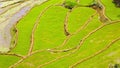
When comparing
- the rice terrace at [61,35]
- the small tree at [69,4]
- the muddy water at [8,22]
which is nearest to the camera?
the rice terrace at [61,35]

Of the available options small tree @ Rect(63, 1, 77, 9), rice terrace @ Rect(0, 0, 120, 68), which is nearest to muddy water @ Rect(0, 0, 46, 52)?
rice terrace @ Rect(0, 0, 120, 68)

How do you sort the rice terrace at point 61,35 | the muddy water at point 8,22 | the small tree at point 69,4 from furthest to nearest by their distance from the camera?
1. the small tree at point 69,4
2. the muddy water at point 8,22
3. the rice terrace at point 61,35

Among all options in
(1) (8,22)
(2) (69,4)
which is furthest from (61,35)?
(1) (8,22)

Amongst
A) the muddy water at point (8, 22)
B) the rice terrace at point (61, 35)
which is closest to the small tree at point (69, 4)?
the rice terrace at point (61, 35)

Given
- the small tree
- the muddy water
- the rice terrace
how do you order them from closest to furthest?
1. the rice terrace
2. the muddy water
3. the small tree

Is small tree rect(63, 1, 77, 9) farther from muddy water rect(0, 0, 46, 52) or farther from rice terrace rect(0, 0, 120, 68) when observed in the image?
muddy water rect(0, 0, 46, 52)

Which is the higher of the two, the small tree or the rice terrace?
the small tree

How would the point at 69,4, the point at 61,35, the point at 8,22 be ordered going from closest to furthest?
the point at 61,35 → the point at 8,22 → the point at 69,4

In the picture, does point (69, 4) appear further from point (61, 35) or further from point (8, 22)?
point (8, 22)

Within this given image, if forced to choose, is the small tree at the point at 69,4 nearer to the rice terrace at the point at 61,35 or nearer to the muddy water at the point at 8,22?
the rice terrace at the point at 61,35
